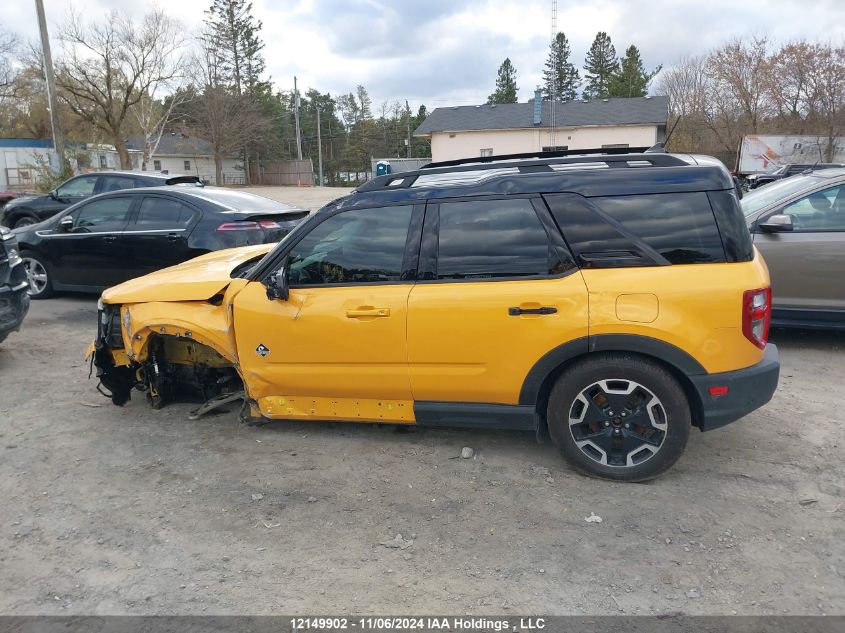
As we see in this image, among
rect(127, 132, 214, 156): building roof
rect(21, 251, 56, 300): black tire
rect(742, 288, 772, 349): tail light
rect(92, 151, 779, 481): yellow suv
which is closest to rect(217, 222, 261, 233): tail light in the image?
rect(21, 251, 56, 300): black tire

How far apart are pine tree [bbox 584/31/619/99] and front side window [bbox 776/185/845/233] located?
7045 centimetres

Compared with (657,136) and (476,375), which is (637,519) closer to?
(476,375)

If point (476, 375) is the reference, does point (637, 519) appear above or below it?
below

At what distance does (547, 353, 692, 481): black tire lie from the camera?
A: 11.4 feet

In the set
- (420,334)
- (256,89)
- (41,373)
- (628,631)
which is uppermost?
(256,89)

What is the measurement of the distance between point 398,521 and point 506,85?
7809 centimetres

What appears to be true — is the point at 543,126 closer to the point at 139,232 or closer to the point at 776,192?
the point at 776,192

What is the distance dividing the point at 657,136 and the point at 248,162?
142 feet

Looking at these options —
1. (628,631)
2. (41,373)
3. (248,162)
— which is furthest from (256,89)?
(628,631)

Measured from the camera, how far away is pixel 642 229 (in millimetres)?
3504

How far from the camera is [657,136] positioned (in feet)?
131

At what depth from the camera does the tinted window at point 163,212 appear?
299 inches

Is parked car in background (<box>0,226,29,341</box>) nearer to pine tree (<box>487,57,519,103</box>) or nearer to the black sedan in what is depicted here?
the black sedan

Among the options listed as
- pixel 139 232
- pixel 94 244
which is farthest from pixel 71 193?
pixel 139 232
